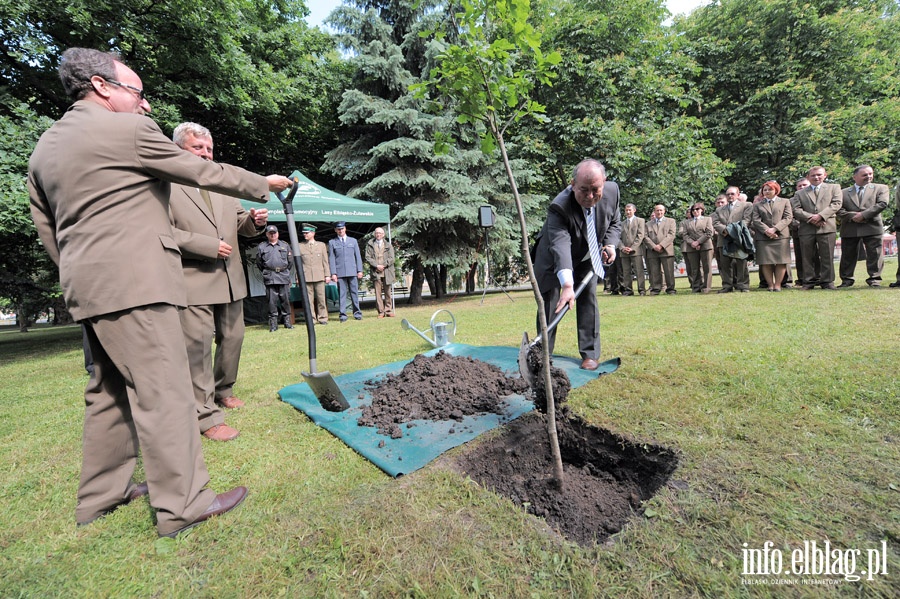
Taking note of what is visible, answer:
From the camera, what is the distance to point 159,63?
940cm

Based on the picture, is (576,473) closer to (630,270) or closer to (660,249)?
(660,249)

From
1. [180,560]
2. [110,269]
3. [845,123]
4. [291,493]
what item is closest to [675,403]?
[291,493]

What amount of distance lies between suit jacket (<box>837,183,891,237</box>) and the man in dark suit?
23.4ft

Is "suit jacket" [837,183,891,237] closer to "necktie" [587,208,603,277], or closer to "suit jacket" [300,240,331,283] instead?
"necktie" [587,208,603,277]

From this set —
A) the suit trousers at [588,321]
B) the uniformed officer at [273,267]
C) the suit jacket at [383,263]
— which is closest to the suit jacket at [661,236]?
the suit jacket at [383,263]

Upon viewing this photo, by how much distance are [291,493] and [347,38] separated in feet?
48.9

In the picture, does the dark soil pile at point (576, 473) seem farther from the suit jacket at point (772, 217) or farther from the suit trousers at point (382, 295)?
the suit jacket at point (772, 217)

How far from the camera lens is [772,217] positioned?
8711 millimetres

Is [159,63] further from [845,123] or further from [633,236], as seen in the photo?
[845,123]

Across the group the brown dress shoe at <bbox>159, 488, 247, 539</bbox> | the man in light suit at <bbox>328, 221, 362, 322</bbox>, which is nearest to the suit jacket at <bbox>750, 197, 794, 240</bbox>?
the man in light suit at <bbox>328, 221, 362, 322</bbox>

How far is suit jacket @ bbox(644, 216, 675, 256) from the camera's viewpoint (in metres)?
10.6

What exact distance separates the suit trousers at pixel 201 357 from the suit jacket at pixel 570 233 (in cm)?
286

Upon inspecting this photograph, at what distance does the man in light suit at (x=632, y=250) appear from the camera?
1102cm

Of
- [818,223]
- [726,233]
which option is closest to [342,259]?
[726,233]
